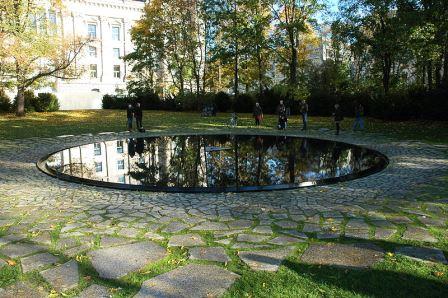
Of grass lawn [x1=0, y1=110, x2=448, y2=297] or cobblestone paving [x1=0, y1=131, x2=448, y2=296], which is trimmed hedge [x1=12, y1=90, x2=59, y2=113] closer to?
cobblestone paving [x1=0, y1=131, x2=448, y2=296]

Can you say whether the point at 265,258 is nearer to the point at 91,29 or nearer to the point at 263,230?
the point at 263,230

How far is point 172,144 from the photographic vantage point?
1681cm

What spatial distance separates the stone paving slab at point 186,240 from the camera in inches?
207

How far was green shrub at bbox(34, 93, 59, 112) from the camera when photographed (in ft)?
116

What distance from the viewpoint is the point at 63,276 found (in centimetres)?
429

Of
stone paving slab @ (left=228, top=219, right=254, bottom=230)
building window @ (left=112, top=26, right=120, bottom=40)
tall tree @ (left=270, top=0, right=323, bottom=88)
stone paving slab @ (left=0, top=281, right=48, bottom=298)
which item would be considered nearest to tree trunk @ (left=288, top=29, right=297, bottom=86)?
tall tree @ (left=270, top=0, right=323, bottom=88)

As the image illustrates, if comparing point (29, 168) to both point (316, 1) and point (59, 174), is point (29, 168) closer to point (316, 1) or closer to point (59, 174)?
point (59, 174)

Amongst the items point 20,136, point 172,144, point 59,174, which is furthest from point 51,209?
point 20,136

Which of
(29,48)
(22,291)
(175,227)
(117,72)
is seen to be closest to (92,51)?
(117,72)

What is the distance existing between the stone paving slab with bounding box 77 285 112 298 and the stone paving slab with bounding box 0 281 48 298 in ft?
1.27

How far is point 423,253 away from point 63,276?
174 inches

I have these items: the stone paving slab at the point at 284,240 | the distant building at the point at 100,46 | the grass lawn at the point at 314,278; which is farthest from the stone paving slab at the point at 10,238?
the distant building at the point at 100,46

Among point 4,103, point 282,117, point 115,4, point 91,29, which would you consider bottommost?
point 282,117

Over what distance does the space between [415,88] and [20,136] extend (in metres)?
24.2
